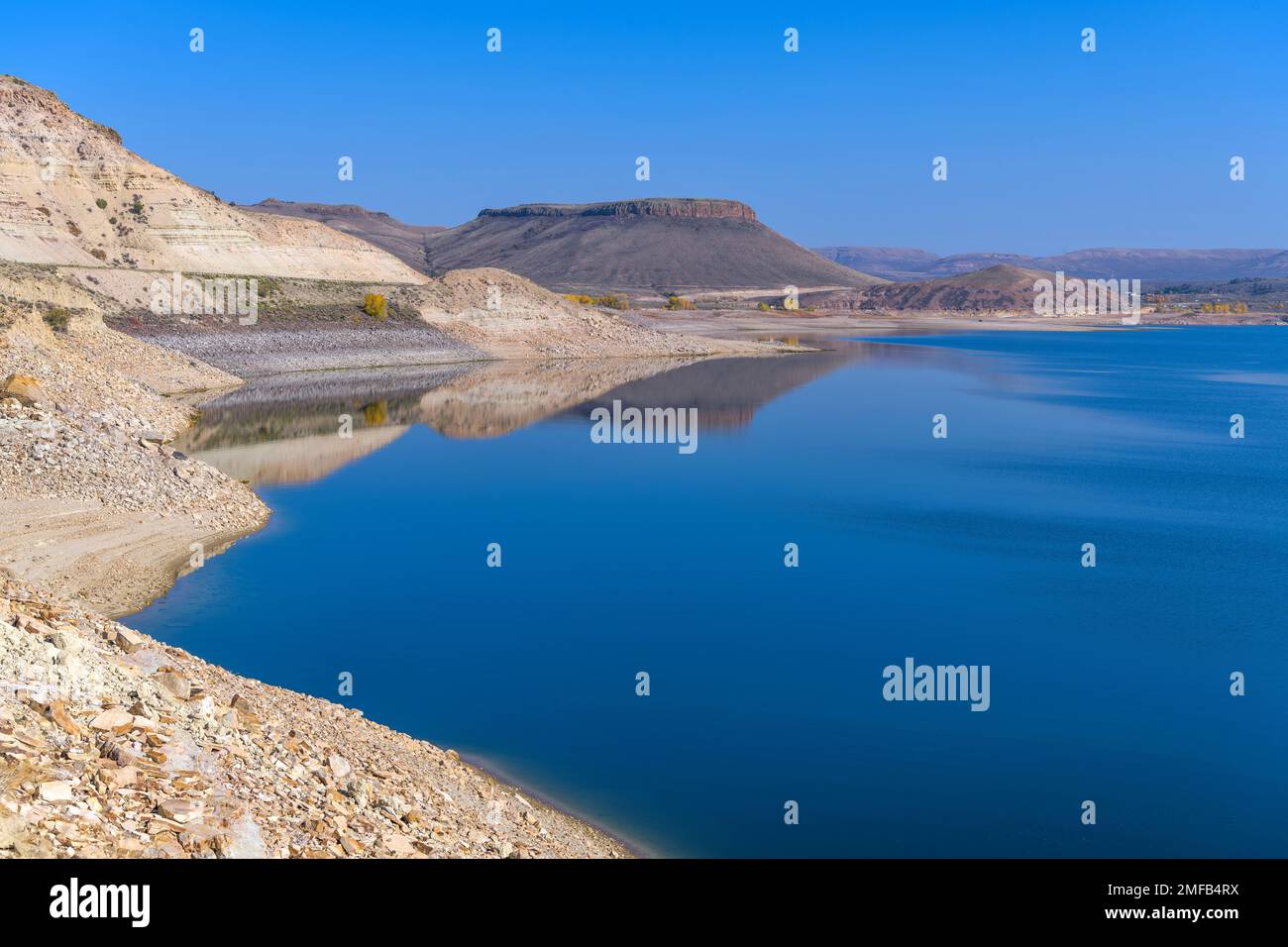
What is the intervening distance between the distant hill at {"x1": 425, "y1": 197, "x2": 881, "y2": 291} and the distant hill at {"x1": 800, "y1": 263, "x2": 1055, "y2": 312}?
22.0 meters

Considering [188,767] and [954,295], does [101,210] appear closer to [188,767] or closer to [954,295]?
[188,767]

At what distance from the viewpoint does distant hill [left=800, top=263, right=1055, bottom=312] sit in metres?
130

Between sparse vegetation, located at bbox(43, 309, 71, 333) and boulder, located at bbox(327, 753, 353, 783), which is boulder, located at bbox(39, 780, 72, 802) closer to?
boulder, located at bbox(327, 753, 353, 783)

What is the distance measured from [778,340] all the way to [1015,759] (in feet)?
226

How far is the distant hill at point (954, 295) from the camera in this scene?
129875 millimetres

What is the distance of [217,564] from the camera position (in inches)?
702

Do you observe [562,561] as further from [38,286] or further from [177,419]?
[38,286]

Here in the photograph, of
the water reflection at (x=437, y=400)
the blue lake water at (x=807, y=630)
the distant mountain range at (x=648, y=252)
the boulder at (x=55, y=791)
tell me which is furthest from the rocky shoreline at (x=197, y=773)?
the distant mountain range at (x=648, y=252)

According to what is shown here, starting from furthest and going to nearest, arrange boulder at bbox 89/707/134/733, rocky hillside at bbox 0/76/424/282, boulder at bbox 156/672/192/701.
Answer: rocky hillside at bbox 0/76/424/282 < boulder at bbox 156/672/192/701 < boulder at bbox 89/707/134/733

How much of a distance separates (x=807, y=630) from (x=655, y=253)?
6322 inches

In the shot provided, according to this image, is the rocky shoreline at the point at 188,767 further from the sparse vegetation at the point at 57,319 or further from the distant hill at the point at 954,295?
the distant hill at the point at 954,295

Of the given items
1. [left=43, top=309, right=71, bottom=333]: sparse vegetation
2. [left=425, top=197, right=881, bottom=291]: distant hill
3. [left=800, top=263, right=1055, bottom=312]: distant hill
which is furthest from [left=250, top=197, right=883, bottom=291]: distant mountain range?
[left=43, top=309, right=71, bottom=333]: sparse vegetation

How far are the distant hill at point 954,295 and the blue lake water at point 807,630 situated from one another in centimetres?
10161
